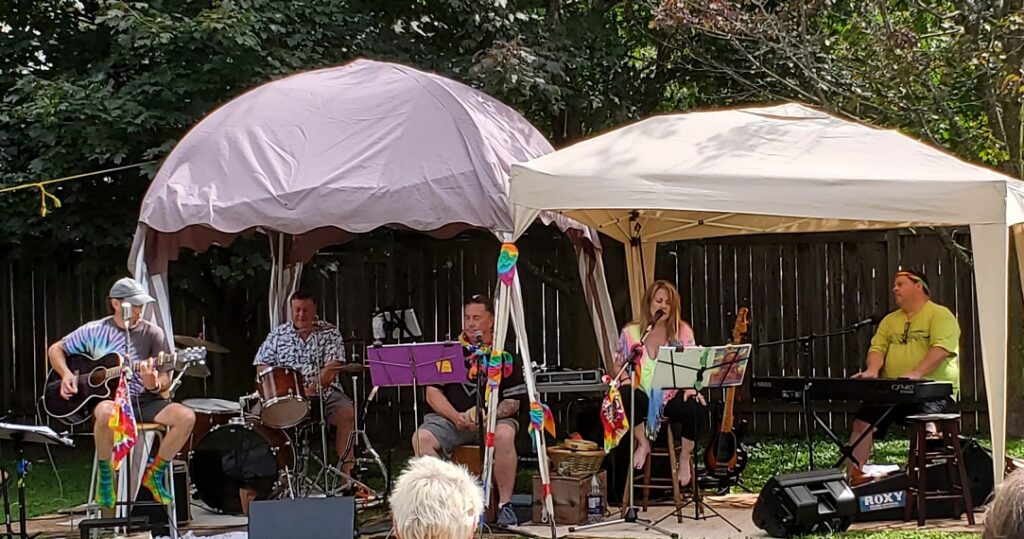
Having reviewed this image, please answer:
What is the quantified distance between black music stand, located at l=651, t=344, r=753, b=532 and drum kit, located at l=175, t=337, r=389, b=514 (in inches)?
76.9

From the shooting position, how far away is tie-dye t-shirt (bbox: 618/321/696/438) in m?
7.39

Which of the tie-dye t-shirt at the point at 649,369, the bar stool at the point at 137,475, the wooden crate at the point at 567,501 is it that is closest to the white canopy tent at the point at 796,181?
the tie-dye t-shirt at the point at 649,369

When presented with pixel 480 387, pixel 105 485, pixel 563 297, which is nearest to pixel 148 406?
pixel 105 485

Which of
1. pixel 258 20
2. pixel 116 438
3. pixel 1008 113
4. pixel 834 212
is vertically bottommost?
pixel 116 438

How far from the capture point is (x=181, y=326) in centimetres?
1120

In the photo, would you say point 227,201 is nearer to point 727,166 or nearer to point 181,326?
point 727,166

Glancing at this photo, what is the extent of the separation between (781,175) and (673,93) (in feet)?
15.7

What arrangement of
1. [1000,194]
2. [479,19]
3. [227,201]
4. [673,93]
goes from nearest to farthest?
[1000,194] < [227,201] < [479,19] < [673,93]

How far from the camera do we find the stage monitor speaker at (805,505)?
6484mm

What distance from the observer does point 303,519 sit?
15.2 ft

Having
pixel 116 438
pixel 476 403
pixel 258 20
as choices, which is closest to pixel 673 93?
pixel 258 20

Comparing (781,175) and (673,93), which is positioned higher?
(673,93)

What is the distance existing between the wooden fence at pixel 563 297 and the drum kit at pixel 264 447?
2855 millimetres

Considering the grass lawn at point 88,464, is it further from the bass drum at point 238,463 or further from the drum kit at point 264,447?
the bass drum at point 238,463
